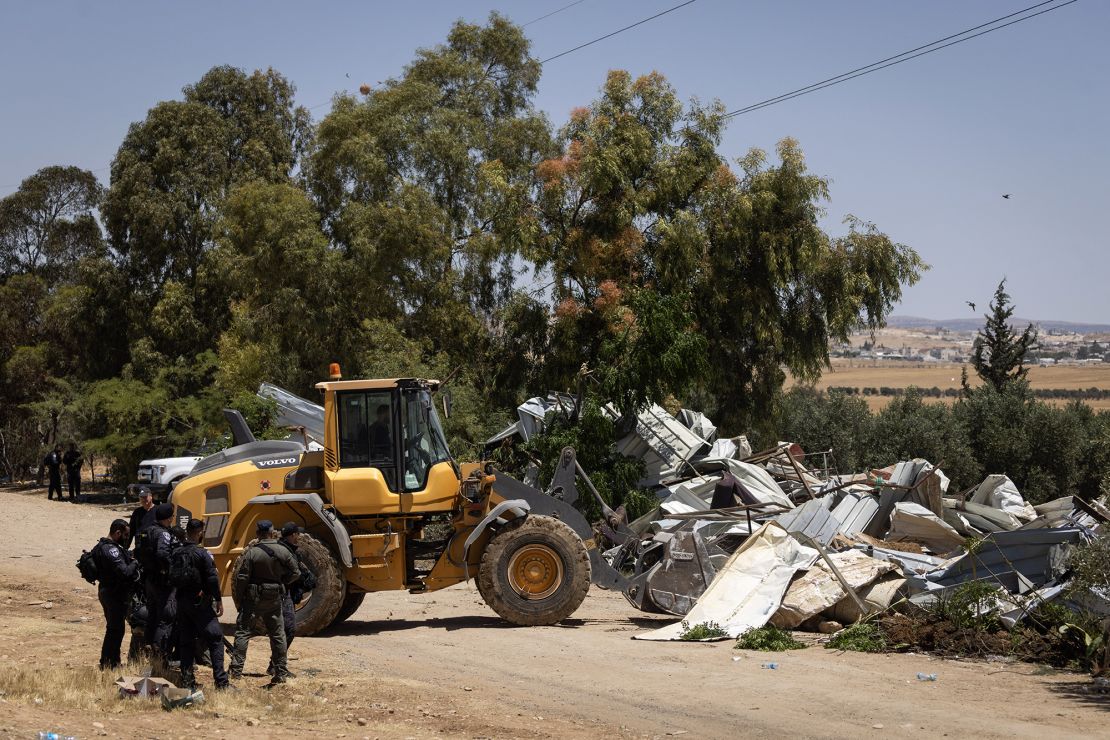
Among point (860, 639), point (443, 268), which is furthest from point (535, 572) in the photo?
point (443, 268)

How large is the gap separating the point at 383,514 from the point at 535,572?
6.15ft

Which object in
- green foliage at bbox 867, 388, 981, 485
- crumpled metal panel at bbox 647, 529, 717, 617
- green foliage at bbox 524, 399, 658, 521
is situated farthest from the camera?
green foliage at bbox 867, 388, 981, 485

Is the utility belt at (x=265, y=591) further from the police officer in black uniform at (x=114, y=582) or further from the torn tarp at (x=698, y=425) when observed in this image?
the torn tarp at (x=698, y=425)

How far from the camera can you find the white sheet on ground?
498 inches

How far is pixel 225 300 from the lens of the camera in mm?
35000

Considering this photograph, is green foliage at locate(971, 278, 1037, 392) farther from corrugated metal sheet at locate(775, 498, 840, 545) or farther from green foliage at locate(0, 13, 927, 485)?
corrugated metal sheet at locate(775, 498, 840, 545)

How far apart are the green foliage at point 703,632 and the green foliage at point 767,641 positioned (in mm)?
255

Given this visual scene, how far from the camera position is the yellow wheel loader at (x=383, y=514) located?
13039 millimetres

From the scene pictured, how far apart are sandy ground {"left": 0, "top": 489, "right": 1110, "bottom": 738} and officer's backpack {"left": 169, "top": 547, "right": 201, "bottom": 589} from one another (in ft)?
3.37

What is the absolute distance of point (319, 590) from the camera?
12.9 m

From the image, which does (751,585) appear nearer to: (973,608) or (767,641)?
(767,641)

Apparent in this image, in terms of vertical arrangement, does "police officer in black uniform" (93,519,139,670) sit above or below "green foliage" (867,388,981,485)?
below

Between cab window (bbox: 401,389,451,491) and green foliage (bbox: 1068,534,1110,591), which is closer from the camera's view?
green foliage (bbox: 1068,534,1110,591)

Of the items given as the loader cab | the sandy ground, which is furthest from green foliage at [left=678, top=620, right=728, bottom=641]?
the loader cab
